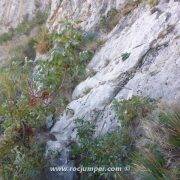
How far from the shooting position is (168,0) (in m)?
10.2

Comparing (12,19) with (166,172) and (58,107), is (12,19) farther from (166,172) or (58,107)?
(166,172)

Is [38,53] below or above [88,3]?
below

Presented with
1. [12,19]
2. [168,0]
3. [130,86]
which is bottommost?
[12,19]

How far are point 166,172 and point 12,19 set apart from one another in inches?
598

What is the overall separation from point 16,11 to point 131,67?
462 inches

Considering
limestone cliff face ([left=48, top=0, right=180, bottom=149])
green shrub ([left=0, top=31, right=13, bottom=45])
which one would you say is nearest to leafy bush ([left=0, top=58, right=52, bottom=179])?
limestone cliff face ([left=48, top=0, right=180, bottom=149])

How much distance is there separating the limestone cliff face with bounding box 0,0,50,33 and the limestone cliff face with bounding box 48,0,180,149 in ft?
26.3

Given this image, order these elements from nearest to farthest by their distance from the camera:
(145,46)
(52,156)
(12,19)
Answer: (52,156) < (145,46) < (12,19)

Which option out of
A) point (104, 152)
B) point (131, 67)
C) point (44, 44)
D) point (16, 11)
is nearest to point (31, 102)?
point (131, 67)

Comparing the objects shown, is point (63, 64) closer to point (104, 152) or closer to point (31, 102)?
point (31, 102)

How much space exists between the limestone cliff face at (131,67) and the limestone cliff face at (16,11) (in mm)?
8015

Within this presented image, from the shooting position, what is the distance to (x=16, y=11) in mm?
19844

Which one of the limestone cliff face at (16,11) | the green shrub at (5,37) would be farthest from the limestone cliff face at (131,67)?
the limestone cliff face at (16,11)

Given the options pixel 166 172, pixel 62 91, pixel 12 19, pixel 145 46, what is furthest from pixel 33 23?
pixel 166 172
